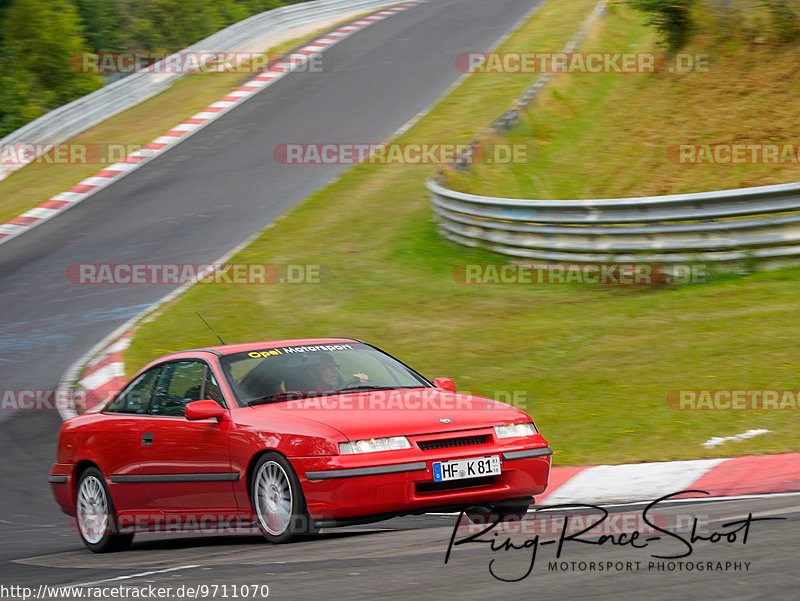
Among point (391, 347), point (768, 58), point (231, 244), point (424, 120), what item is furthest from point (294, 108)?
point (391, 347)

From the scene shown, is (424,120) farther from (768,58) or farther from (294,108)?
(768,58)

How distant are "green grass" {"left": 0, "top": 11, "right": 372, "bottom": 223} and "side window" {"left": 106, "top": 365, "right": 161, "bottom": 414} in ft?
52.2

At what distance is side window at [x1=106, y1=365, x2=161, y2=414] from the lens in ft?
27.5

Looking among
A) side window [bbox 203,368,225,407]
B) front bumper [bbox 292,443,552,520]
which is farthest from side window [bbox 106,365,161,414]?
front bumper [bbox 292,443,552,520]

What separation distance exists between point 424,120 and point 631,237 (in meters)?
13.1

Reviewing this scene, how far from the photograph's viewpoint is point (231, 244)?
67.2ft

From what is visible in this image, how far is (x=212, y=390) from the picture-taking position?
788 cm

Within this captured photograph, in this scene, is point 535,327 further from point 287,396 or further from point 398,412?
point 398,412

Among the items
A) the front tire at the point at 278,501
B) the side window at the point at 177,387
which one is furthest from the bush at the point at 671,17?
the front tire at the point at 278,501

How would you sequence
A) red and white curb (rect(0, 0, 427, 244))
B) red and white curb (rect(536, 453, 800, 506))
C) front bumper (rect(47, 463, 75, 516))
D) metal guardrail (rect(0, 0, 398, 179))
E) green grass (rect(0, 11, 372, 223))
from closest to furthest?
1. red and white curb (rect(536, 453, 800, 506))
2. front bumper (rect(47, 463, 75, 516))
3. red and white curb (rect(0, 0, 427, 244))
4. green grass (rect(0, 11, 372, 223))
5. metal guardrail (rect(0, 0, 398, 179))

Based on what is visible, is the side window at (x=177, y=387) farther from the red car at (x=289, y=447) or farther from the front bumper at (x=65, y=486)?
the front bumper at (x=65, y=486)

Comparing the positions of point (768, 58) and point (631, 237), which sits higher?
point (768, 58)

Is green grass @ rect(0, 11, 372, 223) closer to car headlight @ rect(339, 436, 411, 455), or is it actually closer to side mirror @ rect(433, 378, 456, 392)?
side mirror @ rect(433, 378, 456, 392)

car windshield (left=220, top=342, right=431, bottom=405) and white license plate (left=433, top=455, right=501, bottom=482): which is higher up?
car windshield (left=220, top=342, right=431, bottom=405)
